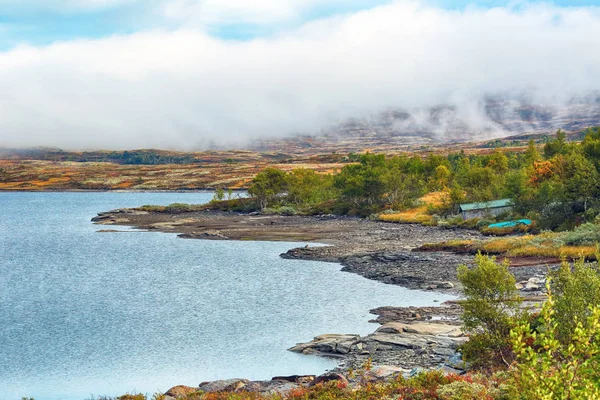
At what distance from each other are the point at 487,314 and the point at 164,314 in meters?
25.3

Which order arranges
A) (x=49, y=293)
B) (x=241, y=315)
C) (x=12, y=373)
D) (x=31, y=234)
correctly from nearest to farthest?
1. (x=12, y=373)
2. (x=241, y=315)
3. (x=49, y=293)
4. (x=31, y=234)

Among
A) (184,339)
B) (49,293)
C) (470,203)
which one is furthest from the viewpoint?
(470,203)

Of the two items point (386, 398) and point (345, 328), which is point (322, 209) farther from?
point (386, 398)

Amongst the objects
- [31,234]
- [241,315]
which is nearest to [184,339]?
[241,315]

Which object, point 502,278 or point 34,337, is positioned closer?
point 502,278

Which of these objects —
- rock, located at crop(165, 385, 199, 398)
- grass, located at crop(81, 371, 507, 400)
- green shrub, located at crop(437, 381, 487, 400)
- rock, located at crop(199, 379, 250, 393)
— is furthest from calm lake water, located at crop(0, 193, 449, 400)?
green shrub, located at crop(437, 381, 487, 400)

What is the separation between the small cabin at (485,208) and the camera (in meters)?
89.6

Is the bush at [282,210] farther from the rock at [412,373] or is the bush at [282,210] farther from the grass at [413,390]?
the grass at [413,390]

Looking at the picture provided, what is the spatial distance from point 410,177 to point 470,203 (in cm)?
2854

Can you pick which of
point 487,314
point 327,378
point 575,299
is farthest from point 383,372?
point 575,299

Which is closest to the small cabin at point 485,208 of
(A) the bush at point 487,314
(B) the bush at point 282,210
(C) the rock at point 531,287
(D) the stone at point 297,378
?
(B) the bush at point 282,210

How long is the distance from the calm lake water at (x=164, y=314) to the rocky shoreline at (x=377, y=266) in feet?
6.35

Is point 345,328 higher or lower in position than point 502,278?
lower

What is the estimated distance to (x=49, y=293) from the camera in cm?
5244
